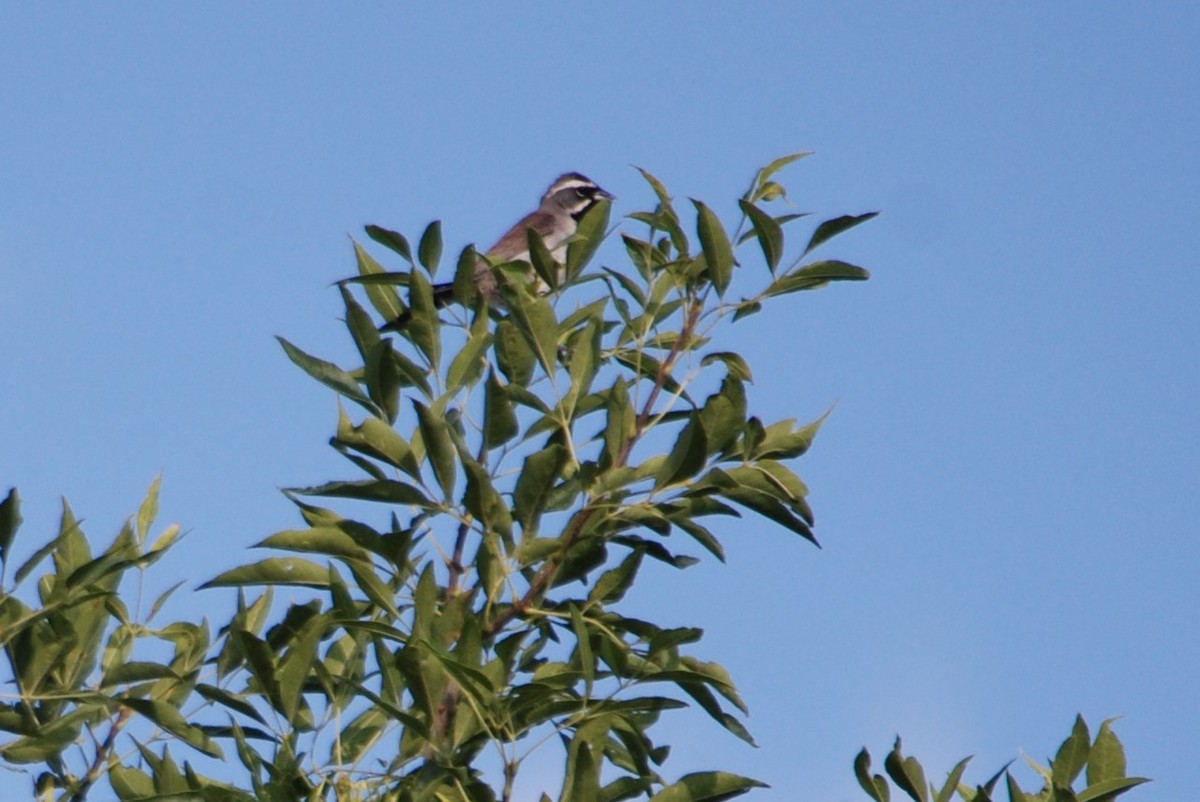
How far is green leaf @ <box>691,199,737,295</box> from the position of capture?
3.40m

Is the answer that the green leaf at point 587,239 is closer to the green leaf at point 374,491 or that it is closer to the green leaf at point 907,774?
the green leaf at point 374,491

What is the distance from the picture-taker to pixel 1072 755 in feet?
10.5

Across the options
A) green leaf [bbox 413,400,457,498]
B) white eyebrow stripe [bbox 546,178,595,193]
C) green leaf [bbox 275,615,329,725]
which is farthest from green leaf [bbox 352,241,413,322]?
white eyebrow stripe [bbox 546,178,595,193]

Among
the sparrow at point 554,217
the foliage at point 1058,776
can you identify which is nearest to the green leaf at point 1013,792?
the foliage at point 1058,776

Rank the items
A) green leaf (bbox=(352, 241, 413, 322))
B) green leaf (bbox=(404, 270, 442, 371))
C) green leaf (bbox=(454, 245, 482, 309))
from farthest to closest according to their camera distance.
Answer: green leaf (bbox=(352, 241, 413, 322)) → green leaf (bbox=(454, 245, 482, 309)) → green leaf (bbox=(404, 270, 442, 371))

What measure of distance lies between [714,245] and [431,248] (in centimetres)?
69

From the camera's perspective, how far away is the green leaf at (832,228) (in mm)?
3516

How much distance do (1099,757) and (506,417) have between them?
56.1 inches

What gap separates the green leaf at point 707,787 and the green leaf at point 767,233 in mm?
1233

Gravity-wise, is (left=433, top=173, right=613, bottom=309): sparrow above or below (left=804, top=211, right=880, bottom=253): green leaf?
above

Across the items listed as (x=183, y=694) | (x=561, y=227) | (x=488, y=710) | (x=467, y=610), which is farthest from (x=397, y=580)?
(x=561, y=227)

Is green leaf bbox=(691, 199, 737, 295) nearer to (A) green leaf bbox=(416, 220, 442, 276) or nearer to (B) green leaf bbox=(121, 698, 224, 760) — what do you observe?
(A) green leaf bbox=(416, 220, 442, 276)

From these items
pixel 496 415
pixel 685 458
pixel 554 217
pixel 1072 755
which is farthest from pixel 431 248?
pixel 554 217

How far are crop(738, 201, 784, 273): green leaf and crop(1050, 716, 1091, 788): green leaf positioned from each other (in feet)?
3.98
